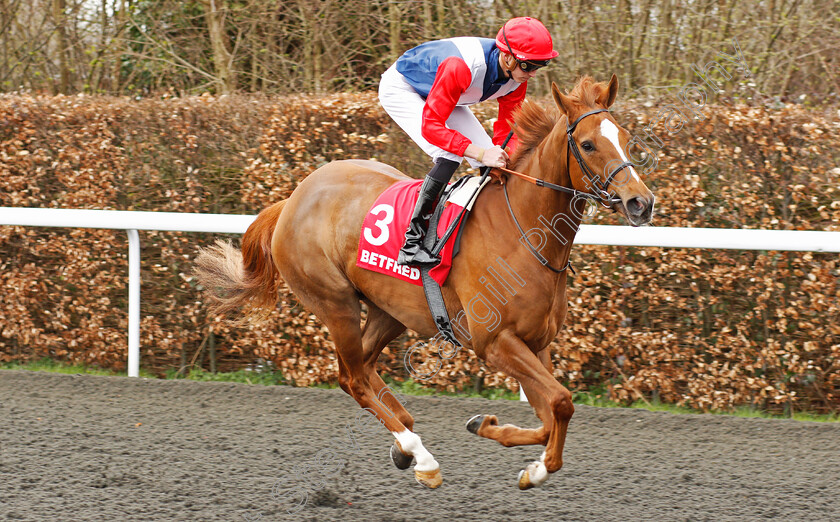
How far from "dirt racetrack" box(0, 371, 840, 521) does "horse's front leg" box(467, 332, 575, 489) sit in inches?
9.9

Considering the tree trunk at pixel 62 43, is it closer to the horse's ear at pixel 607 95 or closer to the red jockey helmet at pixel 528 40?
the red jockey helmet at pixel 528 40

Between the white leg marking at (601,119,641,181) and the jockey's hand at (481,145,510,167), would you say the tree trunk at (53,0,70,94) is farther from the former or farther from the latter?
the white leg marking at (601,119,641,181)

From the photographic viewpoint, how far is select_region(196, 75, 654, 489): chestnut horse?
9.45 ft

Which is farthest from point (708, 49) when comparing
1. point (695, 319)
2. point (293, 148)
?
point (293, 148)

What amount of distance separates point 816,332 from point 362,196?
2.55 metres

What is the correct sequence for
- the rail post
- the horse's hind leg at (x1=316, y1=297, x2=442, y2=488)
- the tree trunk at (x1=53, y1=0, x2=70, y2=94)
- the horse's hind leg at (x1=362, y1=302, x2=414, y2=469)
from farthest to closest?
the tree trunk at (x1=53, y1=0, x2=70, y2=94)
the rail post
the horse's hind leg at (x1=362, y1=302, x2=414, y2=469)
the horse's hind leg at (x1=316, y1=297, x2=442, y2=488)

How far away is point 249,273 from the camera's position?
421cm

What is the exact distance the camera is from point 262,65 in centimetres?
796

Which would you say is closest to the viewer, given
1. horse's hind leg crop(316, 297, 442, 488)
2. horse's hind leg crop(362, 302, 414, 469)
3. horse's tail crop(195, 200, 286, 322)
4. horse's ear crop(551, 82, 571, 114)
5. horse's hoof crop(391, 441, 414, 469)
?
horse's ear crop(551, 82, 571, 114)

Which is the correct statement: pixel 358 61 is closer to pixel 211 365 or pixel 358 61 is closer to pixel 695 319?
pixel 211 365

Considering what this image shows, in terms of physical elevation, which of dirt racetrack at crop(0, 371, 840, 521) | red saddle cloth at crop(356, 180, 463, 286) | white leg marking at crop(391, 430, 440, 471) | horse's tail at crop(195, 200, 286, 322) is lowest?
dirt racetrack at crop(0, 371, 840, 521)

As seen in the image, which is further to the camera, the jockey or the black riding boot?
the black riding boot

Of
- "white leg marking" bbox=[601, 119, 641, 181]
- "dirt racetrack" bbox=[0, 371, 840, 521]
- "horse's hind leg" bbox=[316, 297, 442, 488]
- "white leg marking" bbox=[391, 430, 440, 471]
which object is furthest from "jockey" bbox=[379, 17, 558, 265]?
"dirt racetrack" bbox=[0, 371, 840, 521]

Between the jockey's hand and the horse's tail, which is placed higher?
the jockey's hand
